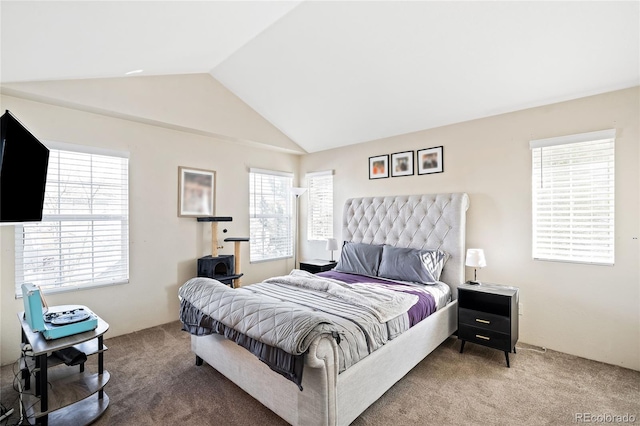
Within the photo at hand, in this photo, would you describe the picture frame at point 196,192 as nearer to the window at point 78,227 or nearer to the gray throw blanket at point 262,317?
the window at point 78,227

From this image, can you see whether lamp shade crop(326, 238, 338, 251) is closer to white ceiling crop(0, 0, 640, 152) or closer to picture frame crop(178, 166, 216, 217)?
picture frame crop(178, 166, 216, 217)

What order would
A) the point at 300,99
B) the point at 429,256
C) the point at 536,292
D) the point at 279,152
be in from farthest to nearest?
the point at 279,152
the point at 300,99
the point at 429,256
the point at 536,292

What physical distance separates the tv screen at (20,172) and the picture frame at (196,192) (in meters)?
1.56

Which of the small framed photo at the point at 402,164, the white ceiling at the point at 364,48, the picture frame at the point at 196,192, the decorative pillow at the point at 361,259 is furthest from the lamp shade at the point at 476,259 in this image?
the picture frame at the point at 196,192

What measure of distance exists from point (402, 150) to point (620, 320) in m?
2.77

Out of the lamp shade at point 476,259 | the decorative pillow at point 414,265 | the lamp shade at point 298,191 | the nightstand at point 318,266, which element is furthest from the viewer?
the lamp shade at point 298,191

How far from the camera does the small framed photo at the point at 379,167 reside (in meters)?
4.27

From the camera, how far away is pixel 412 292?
9.62 feet

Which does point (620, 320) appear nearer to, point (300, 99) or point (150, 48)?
point (300, 99)

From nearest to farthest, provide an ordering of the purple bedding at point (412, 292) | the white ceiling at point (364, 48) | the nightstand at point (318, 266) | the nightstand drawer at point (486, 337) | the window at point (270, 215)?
the white ceiling at point (364, 48)
the purple bedding at point (412, 292)
the nightstand drawer at point (486, 337)
the nightstand at point (318, 266)
the window at point (270, 215)

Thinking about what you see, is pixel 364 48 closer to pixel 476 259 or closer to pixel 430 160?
pixel 430 160

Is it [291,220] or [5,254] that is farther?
[291,220]

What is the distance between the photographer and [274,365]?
5.94 ft

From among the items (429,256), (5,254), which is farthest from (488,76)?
(5,254)
